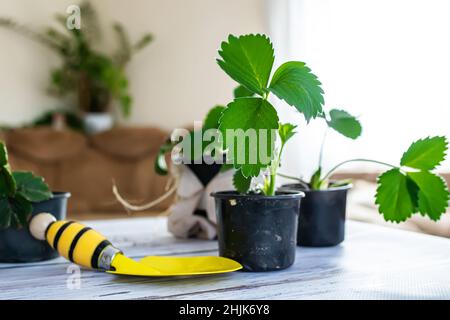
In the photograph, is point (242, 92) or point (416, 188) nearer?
point (416, 188)

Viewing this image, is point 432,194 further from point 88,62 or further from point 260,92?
point 88,62

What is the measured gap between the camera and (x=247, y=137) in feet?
1.66

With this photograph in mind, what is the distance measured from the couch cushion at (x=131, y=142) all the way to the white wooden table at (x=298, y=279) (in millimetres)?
2170

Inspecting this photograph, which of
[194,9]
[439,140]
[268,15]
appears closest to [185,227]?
[439,140]

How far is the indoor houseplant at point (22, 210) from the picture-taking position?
24.6 inches

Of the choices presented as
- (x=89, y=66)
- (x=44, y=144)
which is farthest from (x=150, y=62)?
(x=44, y=144)

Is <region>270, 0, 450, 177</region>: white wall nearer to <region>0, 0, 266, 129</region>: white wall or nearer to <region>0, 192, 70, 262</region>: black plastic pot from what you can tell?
<region>0, 192, 70, 262</region>: black plastic pot

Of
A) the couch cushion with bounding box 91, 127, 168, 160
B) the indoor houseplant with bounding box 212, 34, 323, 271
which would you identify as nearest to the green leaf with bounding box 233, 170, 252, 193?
the indoor houseplant with bounding box 212, 34, 323, 271

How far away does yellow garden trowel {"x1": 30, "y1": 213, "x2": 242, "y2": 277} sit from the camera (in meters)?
0.55

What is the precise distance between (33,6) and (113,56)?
23.8 inches

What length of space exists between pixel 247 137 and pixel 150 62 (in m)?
3.20

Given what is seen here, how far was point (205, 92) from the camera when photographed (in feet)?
9.53

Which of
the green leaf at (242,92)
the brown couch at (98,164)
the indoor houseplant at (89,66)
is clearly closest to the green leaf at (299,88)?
the green leaf at (242,92)

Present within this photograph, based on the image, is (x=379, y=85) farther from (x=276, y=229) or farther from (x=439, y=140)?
(x=276, y=229)
